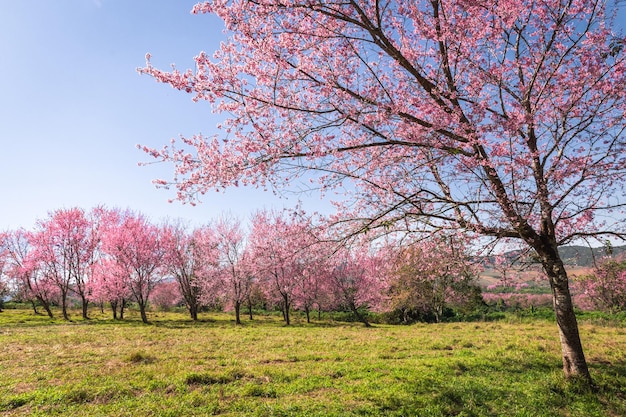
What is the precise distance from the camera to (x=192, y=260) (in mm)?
37906

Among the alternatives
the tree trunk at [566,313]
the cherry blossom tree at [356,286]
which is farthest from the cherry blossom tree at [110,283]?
the tree trunk at [566,313]

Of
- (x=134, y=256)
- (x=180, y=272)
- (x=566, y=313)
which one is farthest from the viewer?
(x=180, y=272)

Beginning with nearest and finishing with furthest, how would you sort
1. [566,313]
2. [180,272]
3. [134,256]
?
[566,313] → [134,256] → [180,272]

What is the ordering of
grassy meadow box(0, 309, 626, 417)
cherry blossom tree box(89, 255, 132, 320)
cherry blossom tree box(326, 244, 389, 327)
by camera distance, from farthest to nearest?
cherry blossom tree box(89, 255, 132, 320), cherry blossom tree box(326, 244, 389, 327), grassy meadow box(0, 309, 626, 417)

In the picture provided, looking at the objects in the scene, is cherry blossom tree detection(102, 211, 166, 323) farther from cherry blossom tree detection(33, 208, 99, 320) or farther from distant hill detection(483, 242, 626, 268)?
distant hill detection(483, 242, 626, 268)

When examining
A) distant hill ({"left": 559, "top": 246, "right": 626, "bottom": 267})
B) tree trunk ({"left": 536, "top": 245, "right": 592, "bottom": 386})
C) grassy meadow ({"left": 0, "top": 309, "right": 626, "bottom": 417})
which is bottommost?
grassy meadow ({"left": 0, "top": 309, "right": 626, "bottom": 417})

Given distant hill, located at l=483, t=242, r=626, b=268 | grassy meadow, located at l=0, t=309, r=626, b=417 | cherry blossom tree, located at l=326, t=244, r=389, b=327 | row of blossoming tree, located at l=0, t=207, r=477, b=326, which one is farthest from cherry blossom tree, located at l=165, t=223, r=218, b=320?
distant hill, located at l=483, t=242, r=626, b=268

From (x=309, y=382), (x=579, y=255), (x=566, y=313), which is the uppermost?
(x=579, y=255)

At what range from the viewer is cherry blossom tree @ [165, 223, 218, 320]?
1357 inches

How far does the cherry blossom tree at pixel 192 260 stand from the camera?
3447cm

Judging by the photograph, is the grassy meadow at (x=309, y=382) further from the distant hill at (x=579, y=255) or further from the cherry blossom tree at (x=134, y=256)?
the cherry blossom tree at (x=134, y=256)

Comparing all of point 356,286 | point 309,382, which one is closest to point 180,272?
point 356,286

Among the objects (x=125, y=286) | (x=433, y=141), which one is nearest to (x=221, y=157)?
(x=433, y=141)

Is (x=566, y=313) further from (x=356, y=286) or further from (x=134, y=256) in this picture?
(x=134, y=256)
